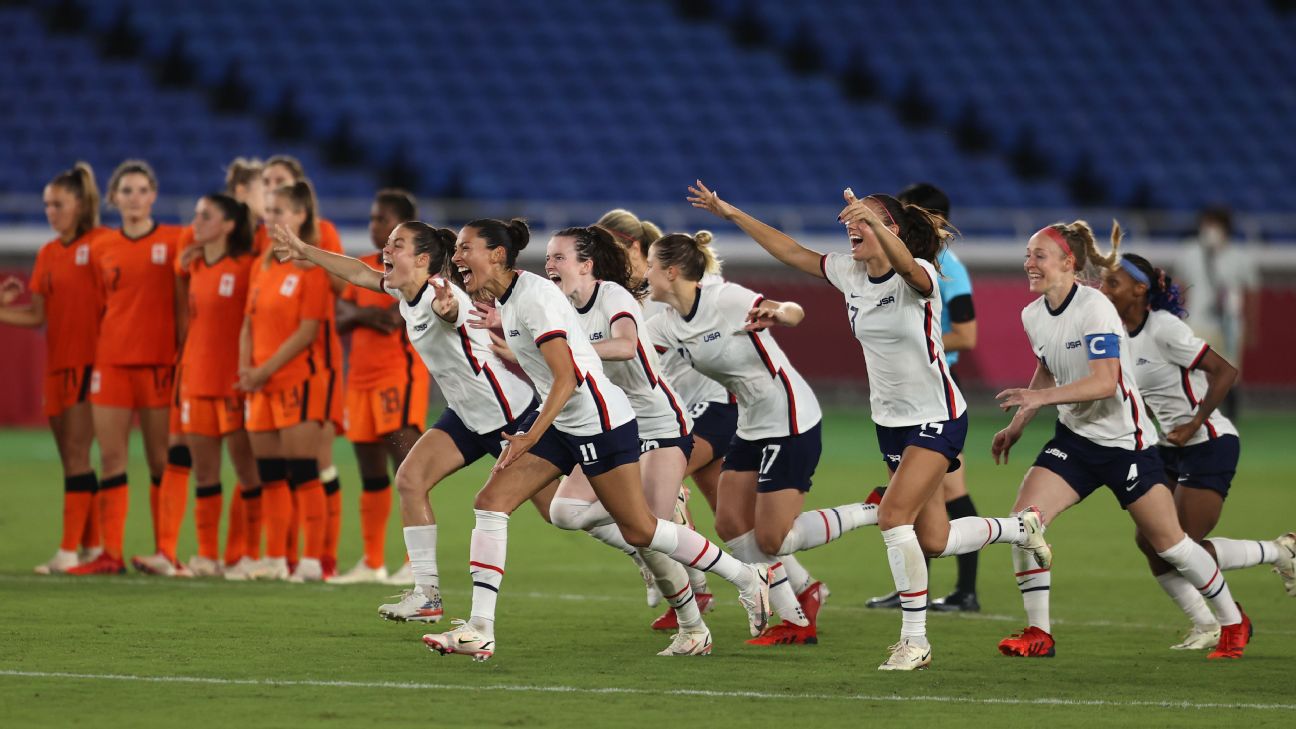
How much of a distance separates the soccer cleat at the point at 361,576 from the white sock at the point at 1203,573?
4.41 meters

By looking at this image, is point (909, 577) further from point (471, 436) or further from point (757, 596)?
point (471, 436)

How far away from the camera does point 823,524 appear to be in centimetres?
854

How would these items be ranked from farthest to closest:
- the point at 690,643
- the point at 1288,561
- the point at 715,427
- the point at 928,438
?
the point at 715,427
the point at 1288,561
the point at 690,643
the point at 928,438

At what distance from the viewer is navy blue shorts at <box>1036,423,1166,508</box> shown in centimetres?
807

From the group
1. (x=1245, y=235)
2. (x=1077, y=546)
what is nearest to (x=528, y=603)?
(x=1077, y=546)

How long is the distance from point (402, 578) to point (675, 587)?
293 cm

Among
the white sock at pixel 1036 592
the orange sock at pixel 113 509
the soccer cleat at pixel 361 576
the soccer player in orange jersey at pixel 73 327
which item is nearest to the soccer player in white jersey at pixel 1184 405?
the white sock at pixel 1036 592

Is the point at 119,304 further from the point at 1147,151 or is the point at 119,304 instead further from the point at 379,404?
the point at 1147,151

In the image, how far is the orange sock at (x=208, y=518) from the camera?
34.5 feet

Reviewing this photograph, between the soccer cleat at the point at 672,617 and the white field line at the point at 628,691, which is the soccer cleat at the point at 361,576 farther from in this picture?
the white field line at the point at 628,691

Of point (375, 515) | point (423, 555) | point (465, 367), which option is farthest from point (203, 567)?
point (465, 367)

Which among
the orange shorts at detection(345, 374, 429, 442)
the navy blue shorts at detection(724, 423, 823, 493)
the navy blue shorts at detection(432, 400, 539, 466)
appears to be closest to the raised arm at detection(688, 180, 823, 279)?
the navy blue shorts at detection(724, 423, 823, 493)

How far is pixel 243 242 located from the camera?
10.5 meters

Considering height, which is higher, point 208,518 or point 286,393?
point 286,393
